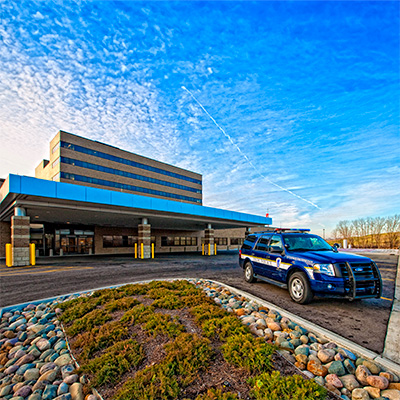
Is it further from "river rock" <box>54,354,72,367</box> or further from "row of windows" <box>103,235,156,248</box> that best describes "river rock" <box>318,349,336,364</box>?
"row of windows" <box>103,235,156,248</box>

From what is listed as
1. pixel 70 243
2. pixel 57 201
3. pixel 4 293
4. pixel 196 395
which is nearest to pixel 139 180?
pixel 70 243

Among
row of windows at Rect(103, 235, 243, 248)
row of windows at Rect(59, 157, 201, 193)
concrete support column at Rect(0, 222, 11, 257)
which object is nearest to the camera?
concrete support column at Rect(0, 222, 11, 257)

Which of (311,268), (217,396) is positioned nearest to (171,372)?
(217,396)

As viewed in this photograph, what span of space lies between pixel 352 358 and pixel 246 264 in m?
6.04

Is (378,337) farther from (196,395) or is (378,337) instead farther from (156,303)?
(156,303)

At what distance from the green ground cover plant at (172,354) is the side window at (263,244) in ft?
11.2

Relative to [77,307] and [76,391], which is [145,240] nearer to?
[77,307]

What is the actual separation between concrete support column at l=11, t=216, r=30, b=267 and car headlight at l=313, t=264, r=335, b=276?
1942 centimetres

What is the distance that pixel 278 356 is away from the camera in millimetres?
3547

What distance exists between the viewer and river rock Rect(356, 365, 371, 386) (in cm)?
303

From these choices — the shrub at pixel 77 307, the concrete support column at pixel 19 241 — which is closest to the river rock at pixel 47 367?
the shrub at pixel 77 307

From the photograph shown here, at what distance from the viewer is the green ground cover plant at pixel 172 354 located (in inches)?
112

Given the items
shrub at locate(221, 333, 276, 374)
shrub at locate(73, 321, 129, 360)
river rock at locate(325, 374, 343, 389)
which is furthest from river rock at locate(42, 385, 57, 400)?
river rock at locate(325, 374, 343, 389)

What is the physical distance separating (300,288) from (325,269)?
0.95 meters
